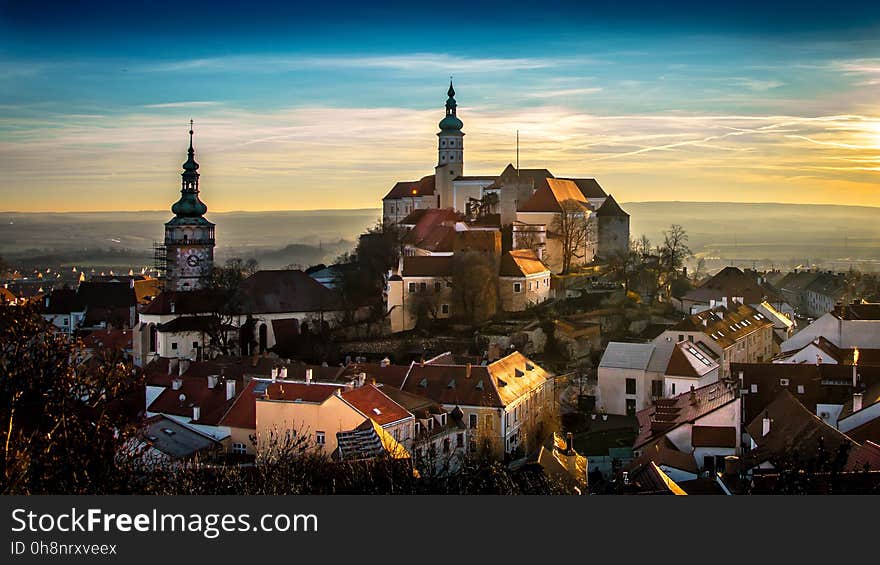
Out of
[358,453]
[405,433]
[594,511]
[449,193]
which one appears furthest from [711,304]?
[594,511]

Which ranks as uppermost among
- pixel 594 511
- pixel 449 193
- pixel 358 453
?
pixel 449 193

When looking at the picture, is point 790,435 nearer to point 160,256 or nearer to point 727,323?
point 727,323

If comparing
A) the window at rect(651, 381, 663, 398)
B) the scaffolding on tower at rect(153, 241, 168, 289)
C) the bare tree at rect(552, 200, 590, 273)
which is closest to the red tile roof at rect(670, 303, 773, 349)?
the window at rect(651, 381, 663, 398)

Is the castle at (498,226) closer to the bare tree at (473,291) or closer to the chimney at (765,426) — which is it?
the bare tree at (473,291)

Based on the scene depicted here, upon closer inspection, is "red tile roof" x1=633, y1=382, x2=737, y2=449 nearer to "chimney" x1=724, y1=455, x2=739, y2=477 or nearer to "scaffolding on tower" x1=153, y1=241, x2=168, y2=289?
"chimney" x1=724, y1=455, x2=739, y2=477

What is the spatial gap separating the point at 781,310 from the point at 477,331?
7628mm

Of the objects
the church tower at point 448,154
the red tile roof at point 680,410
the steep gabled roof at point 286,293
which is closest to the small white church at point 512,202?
the church tower at point 448,154

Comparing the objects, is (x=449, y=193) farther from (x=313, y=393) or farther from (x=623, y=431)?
(x=313, y=393)

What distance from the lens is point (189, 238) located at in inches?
867

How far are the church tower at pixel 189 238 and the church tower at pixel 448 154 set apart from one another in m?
5.57

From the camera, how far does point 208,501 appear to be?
365 centimetres

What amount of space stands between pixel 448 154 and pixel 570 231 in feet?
16.1

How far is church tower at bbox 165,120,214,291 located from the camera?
71.2 feet

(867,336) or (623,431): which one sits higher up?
(867,336)
